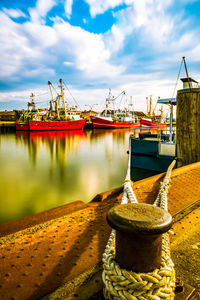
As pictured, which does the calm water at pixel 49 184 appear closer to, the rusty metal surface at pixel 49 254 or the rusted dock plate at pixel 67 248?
the rusted dock plate at pixel 67 248

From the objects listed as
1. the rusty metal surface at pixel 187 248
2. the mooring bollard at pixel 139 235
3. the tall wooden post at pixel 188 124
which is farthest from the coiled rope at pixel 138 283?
the tall wooden post at pixel 188 124

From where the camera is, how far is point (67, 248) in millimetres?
2062

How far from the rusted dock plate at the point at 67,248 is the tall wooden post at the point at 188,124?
2.83 metres

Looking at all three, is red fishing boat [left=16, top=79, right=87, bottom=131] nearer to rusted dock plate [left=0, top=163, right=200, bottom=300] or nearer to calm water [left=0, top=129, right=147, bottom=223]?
calm water [left=0, top=129, right=147, bottom=223]

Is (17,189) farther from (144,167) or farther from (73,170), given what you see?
(144,167)

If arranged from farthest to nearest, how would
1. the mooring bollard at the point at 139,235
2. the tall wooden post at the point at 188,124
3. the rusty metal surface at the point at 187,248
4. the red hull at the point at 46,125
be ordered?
the red hull at the point at 46,125, the tall wooden post at the point at 188,124, the rusty metal surface at the point at 187,248, the mooring bollard at the point at 139,235

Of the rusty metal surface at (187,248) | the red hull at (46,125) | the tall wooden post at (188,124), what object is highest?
the red hull at (46,125)

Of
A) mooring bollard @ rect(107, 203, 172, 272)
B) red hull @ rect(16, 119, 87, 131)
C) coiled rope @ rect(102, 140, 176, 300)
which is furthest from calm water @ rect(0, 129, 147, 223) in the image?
red hull @ rect(16, 119, 87, 131)

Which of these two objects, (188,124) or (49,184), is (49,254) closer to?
(188,124)

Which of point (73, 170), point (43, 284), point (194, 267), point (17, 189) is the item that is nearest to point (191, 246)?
point (194, 267)

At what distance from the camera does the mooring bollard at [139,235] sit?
44.1 inches

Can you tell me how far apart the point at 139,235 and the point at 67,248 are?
1.24m

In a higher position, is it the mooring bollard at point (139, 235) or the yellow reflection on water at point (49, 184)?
the mooring bollard at point (139, 235)

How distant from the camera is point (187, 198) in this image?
3.36 meters
